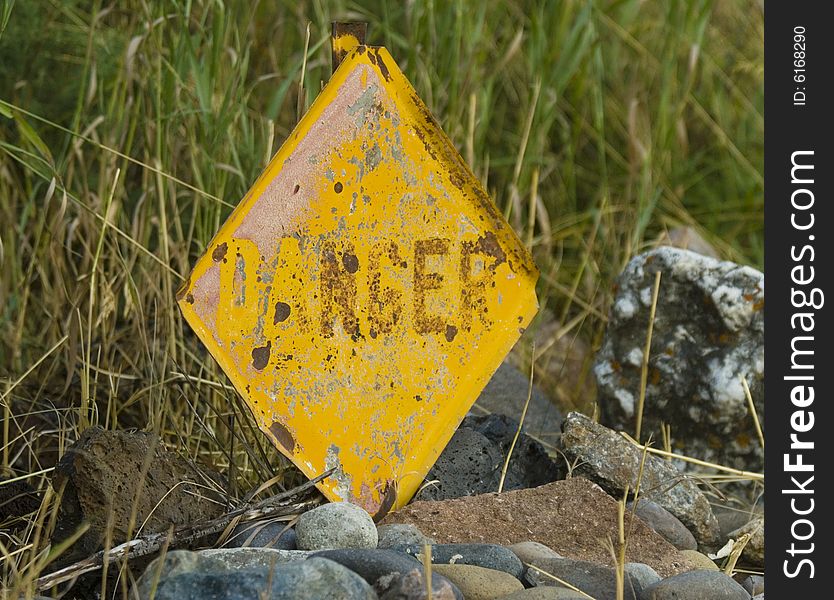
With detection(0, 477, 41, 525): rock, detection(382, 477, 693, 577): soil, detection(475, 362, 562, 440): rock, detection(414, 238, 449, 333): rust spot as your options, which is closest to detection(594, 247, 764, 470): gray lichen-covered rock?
detection(475, 362, 562, 440): rock

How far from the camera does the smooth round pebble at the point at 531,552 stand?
2.05m

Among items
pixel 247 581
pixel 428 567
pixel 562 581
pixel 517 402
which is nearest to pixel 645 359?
pixel 517 402

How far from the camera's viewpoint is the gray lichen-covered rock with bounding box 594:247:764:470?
284 cm

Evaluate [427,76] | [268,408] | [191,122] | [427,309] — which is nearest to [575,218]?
[427,76]

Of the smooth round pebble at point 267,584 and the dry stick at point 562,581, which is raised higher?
the smooth round pebble at point 267,584

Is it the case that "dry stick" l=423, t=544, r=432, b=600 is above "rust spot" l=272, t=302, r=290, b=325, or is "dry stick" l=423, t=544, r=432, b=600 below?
below

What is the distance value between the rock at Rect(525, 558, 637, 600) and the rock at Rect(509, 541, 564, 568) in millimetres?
33

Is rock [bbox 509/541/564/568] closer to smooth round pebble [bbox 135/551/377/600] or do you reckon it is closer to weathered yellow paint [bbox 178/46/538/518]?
weathered yellow paint [bbox 178/46/538/518]

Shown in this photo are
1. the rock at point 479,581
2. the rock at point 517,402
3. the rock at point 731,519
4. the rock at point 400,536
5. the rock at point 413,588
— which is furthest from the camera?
the rock at point 517,402

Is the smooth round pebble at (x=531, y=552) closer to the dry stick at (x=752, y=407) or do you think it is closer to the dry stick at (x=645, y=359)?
the dry stick at (x=645, y=359)

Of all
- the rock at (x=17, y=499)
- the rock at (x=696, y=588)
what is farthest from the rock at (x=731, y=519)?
the rock at (x=17, y=499)

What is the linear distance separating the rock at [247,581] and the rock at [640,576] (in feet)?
1.66

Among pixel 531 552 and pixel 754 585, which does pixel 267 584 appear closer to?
pixel 531 552

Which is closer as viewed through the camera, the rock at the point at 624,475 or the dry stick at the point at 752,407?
the rock at the point at 624,475
